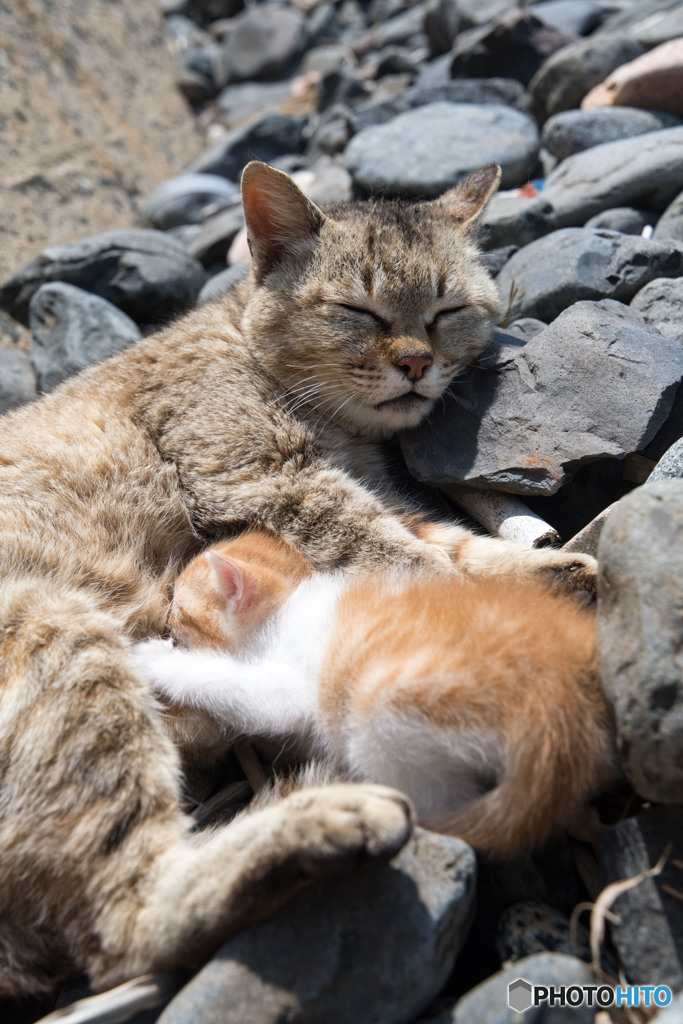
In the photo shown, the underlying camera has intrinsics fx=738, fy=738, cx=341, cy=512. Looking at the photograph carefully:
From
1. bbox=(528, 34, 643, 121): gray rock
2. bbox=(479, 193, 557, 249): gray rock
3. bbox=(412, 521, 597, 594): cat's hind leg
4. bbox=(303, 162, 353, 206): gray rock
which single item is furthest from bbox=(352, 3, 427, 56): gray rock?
bbox=(412, 521, 597, 594): cat's hind leg

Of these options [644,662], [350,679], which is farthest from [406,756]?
[644,662]

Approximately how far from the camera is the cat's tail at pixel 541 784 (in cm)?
167

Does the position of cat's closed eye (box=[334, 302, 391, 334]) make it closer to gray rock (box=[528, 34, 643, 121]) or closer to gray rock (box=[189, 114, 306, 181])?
gray rock (box=[528, 34, 643, 121])

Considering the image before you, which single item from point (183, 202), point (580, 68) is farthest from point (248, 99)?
point (580, 68)

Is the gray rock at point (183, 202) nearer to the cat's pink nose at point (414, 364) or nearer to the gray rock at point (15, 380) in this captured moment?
the gray rock at point (15, 380)

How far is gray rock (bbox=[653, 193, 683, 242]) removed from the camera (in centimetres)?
369

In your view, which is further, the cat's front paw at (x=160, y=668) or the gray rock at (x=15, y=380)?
the gray rock at (x=15, y=380)

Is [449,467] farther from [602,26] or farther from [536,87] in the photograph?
[602,26]

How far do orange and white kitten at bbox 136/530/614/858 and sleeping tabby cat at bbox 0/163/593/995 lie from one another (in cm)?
21

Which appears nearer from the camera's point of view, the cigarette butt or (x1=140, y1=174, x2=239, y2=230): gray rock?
the cigarette butt

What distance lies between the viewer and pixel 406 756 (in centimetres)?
190

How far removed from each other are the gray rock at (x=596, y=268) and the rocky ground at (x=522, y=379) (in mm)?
12

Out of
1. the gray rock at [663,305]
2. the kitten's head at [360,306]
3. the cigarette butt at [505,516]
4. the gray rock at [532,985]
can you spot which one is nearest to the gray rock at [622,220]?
the gray rock at [663,305]

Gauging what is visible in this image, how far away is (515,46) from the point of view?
6.20 m
